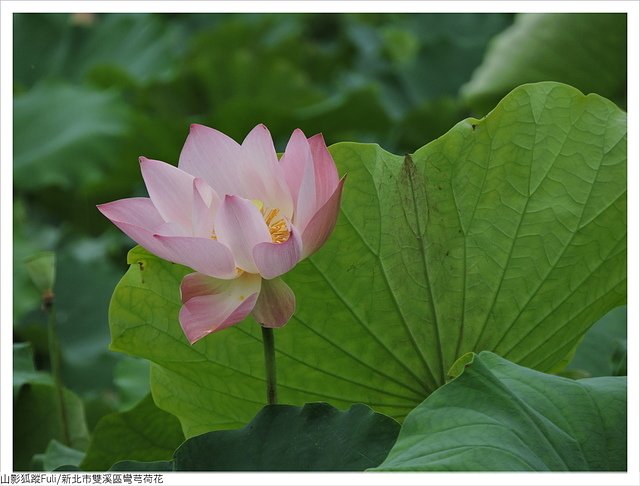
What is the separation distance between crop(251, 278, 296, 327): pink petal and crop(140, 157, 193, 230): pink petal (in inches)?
2.9

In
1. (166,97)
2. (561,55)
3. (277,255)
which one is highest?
(166,97)

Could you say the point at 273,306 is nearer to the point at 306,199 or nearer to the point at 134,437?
the point at 306,199

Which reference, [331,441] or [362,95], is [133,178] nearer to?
[362,95]

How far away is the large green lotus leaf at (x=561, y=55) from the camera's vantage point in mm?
1679

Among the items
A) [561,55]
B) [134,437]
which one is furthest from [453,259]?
[561,55]

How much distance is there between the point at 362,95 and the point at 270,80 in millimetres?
460

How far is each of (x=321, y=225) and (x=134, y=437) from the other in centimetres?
36

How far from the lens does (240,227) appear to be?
0.64 m

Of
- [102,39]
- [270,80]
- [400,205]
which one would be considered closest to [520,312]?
[400,205]

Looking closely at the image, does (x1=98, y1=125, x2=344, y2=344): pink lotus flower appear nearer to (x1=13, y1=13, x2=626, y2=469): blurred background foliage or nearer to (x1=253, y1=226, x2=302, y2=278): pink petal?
(x1=253, y1=226, x2=302, y2=278): pink petal

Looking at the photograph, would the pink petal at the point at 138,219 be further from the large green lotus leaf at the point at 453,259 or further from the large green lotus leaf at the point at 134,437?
the large green lotus leaf at the point at 134,437

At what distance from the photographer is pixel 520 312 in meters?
0.78

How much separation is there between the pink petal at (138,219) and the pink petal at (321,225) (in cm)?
9

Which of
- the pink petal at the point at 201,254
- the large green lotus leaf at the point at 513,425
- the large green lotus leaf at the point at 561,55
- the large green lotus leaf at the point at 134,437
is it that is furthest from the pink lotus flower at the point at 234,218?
the large green lotus leaf at the point at 561,55
